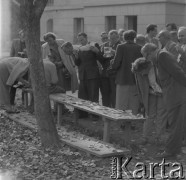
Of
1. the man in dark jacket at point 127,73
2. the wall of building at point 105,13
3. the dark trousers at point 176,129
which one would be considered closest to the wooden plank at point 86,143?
the dark trousers at point 176,129

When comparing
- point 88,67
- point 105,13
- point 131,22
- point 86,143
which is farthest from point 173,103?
point 105,13

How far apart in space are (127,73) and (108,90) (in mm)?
1497

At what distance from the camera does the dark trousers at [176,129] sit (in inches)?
287

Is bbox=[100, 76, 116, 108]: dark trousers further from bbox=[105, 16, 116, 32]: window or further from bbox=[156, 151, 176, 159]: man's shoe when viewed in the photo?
bbox=[105, 16, 116, 32]: window

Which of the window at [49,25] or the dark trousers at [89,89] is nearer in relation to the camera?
the dark trousers at [89,89]

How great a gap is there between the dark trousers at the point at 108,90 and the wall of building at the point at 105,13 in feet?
43.5

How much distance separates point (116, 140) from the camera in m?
8.35

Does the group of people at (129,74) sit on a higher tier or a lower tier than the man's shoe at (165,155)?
higher

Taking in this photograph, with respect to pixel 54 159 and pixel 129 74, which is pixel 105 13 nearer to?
pixel 129 74

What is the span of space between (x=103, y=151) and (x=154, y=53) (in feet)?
5.39

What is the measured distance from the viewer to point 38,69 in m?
7.75

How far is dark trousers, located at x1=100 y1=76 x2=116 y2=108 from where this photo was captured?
10.3 meters

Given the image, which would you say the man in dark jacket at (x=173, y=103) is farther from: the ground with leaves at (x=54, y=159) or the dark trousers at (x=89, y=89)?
the dark trousers at (x=89, y=89)

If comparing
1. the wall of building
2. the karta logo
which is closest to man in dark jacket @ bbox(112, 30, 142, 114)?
the karta logo
